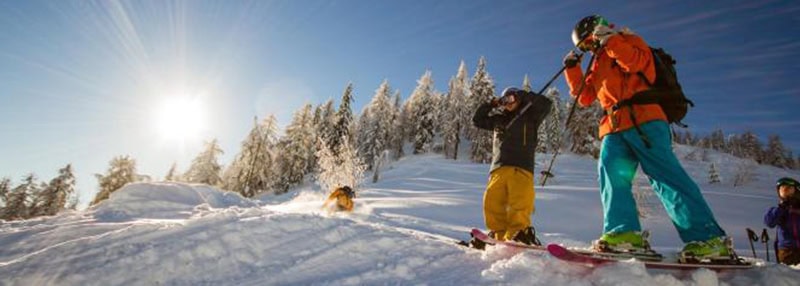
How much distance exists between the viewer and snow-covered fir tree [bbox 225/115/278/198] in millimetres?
43969

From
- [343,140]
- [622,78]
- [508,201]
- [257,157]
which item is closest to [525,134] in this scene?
[508,201]

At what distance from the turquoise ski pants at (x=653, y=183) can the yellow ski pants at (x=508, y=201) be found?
854 millimetres

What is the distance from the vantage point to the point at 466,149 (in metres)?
55.9

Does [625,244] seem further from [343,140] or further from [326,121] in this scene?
[326,121]

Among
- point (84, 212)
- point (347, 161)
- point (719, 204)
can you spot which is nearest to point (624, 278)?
point (84, 212)

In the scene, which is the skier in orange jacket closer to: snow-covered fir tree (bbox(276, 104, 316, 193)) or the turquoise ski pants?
the turquoise ski pants

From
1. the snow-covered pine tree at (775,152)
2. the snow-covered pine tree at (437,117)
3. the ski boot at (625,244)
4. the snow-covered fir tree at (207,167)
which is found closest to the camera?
the ski boot at (625,244)

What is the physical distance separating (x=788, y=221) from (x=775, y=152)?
92664mm

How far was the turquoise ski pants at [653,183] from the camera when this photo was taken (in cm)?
292

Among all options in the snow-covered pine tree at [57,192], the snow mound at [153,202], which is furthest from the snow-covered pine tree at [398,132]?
the snow mound at [153,202]

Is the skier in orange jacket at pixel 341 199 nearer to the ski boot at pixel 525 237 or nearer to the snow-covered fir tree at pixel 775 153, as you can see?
the ski boot at pixel 525 237

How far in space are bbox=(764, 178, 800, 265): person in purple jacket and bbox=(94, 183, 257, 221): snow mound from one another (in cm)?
889

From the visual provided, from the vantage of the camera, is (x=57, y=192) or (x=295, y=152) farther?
(x=295, y=152)

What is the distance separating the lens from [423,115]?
5281 cm
